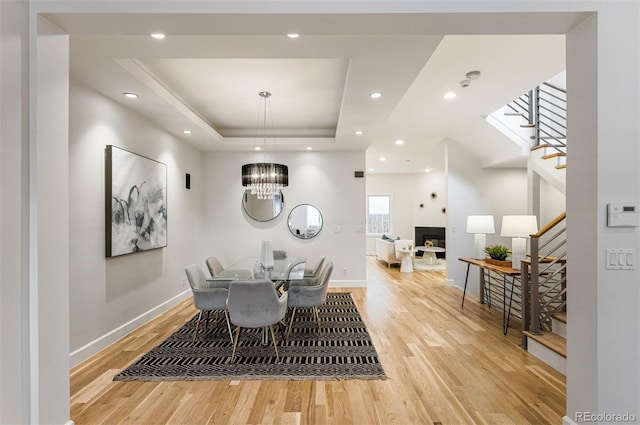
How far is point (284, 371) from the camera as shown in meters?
2.52

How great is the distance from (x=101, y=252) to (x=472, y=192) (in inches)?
229

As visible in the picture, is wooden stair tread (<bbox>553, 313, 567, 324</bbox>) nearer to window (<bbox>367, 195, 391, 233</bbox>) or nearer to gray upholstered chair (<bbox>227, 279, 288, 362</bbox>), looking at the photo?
gray upholstered chair (<bbox>227, 279, 288, 362</bbox>)

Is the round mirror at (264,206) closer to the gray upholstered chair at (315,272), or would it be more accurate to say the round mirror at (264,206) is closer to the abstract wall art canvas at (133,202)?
the abstract wall art canvas at (133,202)

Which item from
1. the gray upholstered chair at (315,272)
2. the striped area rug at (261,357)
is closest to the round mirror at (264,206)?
the gray upholstered chair at (315,272)

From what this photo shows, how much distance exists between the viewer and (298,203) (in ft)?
18.4

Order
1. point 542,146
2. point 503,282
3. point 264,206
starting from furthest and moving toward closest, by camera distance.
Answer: point 264,206 → point 542,146 → point 503,282

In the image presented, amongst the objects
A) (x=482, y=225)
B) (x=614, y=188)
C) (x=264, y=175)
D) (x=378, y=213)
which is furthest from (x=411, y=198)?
(x=614, y=188)

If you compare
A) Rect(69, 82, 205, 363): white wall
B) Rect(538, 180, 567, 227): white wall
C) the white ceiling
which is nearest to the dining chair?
Rect(69, 82, 205, 363): white wall

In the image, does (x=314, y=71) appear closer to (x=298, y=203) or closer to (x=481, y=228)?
(x=298, y=203)

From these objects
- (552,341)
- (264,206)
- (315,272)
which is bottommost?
(552,341)

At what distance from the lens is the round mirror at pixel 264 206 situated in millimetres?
5578

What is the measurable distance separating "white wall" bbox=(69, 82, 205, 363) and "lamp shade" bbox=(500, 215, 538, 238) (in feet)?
14.9

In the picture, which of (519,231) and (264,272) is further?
(519,231)

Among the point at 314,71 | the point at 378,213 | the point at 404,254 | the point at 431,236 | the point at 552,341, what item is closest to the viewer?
the point at 552,341
